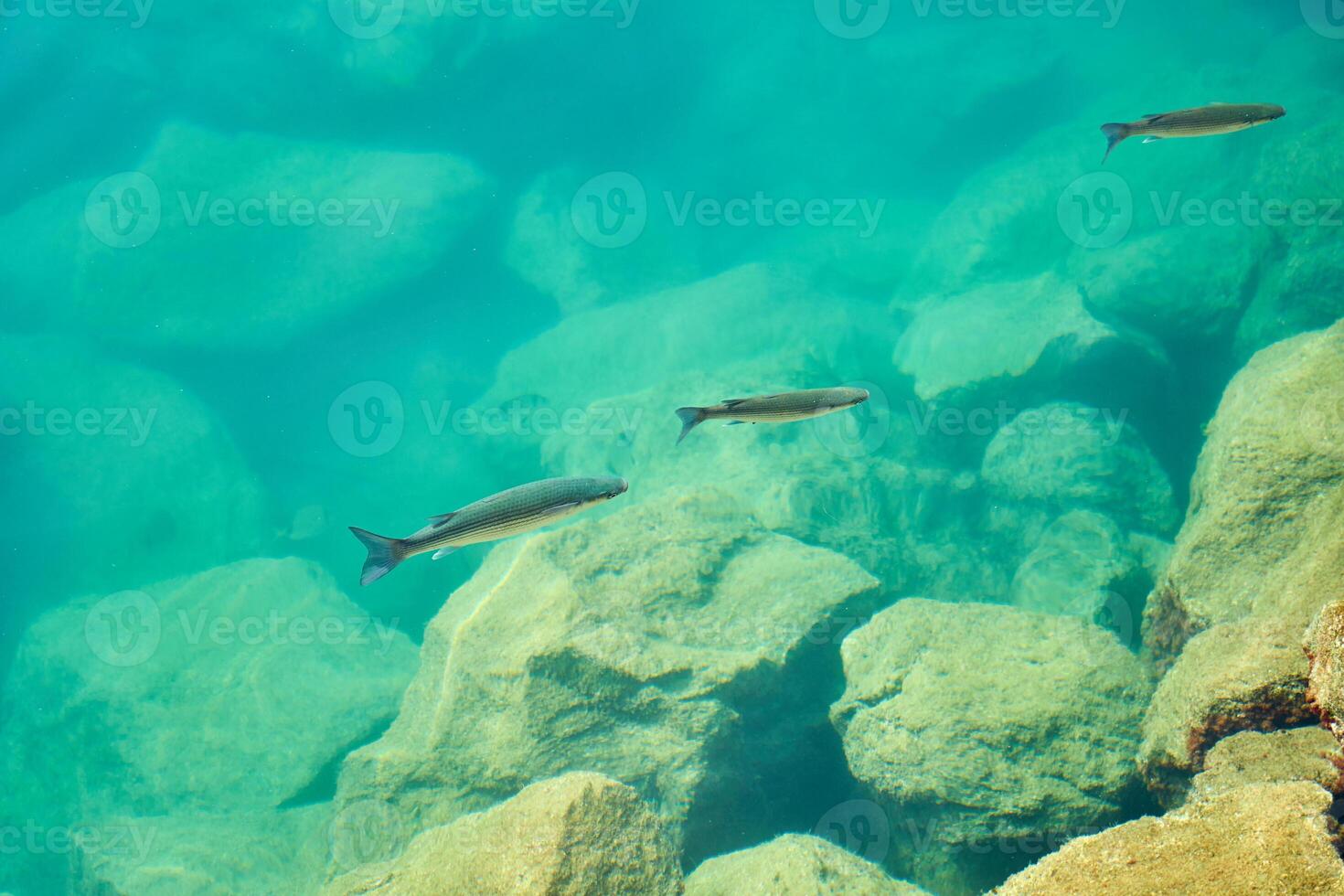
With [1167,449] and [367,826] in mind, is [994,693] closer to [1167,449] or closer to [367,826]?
[367,826]

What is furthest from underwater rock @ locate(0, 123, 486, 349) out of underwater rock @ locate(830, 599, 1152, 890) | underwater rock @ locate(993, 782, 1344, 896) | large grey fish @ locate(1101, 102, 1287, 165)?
underwater rock @ locate(993, 782, 1344, 896)

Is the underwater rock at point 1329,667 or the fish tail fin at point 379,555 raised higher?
the fish tail fin at point 379,555

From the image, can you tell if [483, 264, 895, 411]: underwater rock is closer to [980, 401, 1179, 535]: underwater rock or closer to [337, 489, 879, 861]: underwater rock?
[980, 401, 1179, 535]: underwater rock

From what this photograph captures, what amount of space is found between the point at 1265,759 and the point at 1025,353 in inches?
284

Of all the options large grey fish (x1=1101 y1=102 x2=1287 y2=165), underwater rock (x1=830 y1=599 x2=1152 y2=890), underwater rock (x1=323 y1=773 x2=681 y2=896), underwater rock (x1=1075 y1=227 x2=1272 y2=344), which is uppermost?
large grey fish (x1=1101 y1=102 x2=1287 y2=165)

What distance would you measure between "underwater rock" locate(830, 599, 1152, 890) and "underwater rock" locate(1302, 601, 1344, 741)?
6.01 ft

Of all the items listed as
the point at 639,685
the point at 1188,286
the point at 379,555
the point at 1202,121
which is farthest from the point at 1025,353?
the point at 379,555

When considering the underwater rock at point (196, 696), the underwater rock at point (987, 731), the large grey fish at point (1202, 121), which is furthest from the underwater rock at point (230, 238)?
the underwater rock at point (987, 731)

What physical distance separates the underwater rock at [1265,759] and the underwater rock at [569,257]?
15.2 meters

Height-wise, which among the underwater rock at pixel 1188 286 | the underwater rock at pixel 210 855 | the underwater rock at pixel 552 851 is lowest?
the underwater rock at pixel 210 855

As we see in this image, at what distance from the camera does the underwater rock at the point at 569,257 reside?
54.0 feet

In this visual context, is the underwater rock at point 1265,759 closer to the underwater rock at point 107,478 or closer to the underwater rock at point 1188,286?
the underwater rock at point 1188,286

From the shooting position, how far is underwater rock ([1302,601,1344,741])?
5.25 feet

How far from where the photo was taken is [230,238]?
13.5 meters
